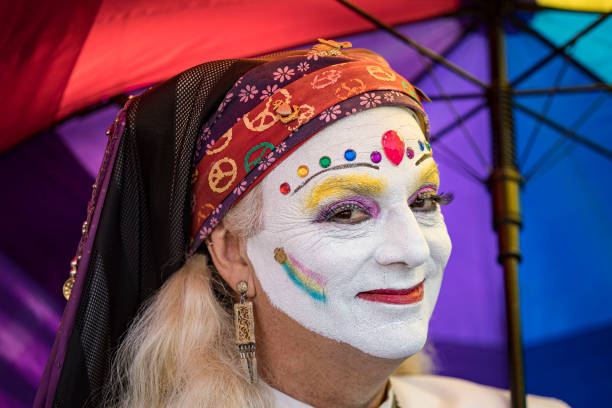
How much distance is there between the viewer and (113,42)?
7.84 ft

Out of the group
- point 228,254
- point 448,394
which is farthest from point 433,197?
point 448,394

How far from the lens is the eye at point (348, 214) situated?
210 cm

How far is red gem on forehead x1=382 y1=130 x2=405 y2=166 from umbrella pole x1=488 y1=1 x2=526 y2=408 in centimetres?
100

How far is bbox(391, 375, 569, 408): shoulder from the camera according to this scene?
107 inches

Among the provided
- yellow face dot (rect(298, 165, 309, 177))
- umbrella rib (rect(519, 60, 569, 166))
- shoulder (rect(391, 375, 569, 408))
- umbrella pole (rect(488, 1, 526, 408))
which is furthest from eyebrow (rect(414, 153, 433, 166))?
umbrella rib (rect(519, 60, 569, 166))

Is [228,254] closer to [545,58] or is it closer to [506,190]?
[506,190]

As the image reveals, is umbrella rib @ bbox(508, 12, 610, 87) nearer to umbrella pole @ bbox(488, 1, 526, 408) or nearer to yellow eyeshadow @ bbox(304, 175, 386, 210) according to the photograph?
umbrella pole @ bbox(488, 1, 526, 408)

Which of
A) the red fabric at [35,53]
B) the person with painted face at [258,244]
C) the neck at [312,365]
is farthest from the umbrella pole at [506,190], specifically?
the red fabric at [35,53]

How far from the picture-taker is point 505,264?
290 cm

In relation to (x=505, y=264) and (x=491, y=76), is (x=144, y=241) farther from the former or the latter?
(x=491, y=76)

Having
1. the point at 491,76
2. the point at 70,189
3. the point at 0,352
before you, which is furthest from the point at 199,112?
the point at 491,76

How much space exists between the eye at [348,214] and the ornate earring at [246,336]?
0.42 m

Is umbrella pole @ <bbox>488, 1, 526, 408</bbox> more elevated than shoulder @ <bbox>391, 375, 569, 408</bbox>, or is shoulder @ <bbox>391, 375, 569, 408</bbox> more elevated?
umbrella pole @ <bbox>488, 1, 526, 408</bbox>

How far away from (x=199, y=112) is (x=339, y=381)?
3.48ft
